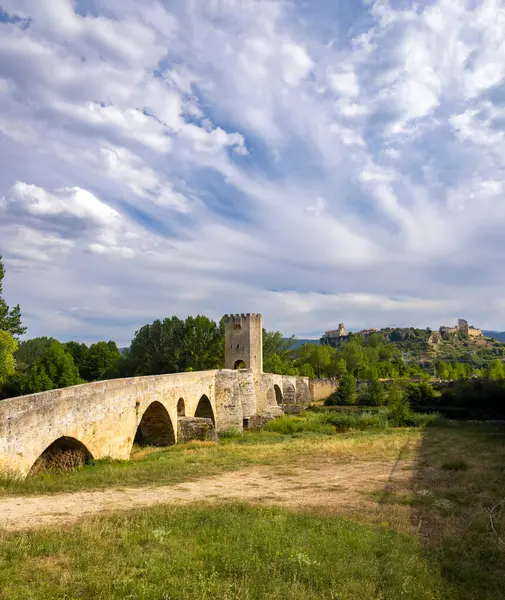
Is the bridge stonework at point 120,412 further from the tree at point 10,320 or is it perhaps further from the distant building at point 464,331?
the distant building at point 464,331

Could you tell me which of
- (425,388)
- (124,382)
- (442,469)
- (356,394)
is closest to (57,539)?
(124,382)

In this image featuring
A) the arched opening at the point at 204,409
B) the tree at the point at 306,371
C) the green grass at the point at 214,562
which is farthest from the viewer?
the tree at the point at 306,371

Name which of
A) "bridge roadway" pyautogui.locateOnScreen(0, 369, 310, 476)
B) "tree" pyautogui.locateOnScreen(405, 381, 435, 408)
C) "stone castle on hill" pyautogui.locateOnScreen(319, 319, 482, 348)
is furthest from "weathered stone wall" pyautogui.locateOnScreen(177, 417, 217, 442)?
"stone castle on hill" pyautogui.locateOnScreen(319, 319, 482, 348)

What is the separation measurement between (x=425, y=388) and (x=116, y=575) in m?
38.1

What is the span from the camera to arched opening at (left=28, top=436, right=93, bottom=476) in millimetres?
10227

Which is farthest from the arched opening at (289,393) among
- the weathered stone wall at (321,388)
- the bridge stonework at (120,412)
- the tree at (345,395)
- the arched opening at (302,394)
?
the bridge stonework at (120,412)

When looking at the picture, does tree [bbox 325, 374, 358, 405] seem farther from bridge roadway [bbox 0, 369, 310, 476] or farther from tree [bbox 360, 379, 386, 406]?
bridge roadway [bbox 0, 369, 310, 476]

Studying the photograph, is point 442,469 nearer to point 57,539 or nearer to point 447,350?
point 57,539

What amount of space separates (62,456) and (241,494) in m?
4.50

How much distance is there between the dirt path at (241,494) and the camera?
22.2ft

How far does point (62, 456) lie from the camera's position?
1046cm

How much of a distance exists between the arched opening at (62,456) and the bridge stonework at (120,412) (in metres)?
0.13

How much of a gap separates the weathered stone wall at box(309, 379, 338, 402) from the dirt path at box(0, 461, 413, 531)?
3629 centimetres

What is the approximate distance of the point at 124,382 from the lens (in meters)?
12.9
